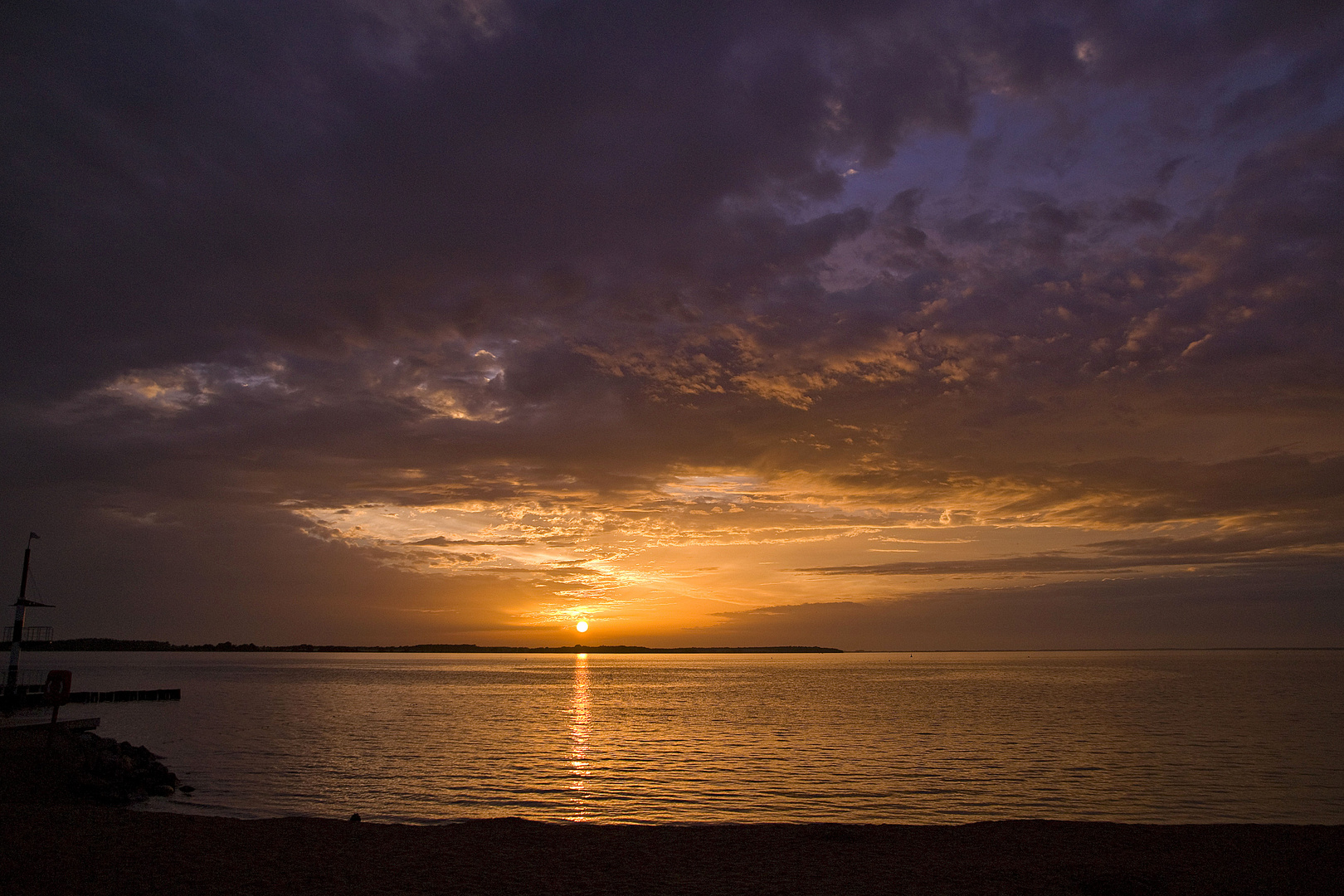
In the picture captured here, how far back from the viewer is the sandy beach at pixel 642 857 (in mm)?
14047

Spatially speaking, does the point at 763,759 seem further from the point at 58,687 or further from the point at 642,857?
the point at 58,687

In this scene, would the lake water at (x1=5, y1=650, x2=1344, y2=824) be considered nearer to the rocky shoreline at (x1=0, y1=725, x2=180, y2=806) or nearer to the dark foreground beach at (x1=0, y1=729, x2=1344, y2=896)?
the rocky shoreline at (x1=0, y1=725, x2=180, y2=806)

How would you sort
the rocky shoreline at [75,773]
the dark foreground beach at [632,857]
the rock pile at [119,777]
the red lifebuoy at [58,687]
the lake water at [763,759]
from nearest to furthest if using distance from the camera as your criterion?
the dark foreground beach at [632,857] < the rocky shoreline at [75,773] < the rock pile at [119,777] < the lake water at [763,759] < the red lifebuoy at [58,687]

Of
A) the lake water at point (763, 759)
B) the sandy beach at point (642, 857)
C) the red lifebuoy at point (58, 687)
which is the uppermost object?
the red lifebuoy at point (58, 687)

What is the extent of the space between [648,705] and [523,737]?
2849 cm

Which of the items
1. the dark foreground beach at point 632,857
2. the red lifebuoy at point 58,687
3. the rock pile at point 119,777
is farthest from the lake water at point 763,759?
the red lifebuoy at point 58,687

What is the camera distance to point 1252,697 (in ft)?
221

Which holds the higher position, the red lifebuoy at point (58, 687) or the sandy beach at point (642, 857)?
the red lifebuoy at point (58, 687)

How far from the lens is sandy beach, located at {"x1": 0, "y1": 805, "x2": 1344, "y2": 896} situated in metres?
14.0

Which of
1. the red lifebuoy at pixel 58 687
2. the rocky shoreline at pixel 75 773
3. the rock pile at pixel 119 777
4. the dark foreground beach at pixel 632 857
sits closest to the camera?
the dark foreground beach at pixel 632 857

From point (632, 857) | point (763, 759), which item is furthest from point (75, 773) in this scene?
point (763, 759)

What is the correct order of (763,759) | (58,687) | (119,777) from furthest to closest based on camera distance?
(763,759) < (58,687) < (119,777)

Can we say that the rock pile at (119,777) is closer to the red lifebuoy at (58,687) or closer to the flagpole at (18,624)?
the red lifebuoy at (58,687)

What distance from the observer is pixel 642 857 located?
16219mm
